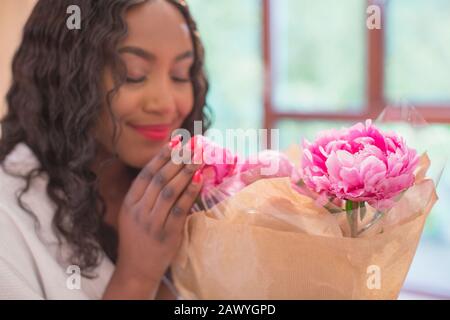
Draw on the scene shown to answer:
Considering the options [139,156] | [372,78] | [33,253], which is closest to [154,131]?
[139,156]

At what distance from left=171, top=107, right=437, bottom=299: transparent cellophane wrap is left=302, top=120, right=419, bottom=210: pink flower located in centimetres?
3

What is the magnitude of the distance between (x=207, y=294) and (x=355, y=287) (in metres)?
0.16

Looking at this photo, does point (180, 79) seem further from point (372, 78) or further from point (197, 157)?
point (372, 78)

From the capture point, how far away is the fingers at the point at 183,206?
0.61 metres

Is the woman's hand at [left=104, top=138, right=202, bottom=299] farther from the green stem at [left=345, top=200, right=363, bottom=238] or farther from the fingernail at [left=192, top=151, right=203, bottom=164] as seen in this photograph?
the green stem at [left=345, top=200, right=363, bottom=238]

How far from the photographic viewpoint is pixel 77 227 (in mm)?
677

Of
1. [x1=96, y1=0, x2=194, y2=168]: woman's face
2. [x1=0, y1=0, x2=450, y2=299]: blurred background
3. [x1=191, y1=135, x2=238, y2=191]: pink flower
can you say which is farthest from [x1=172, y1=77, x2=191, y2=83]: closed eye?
[x1=0, y1=0, x2=450, y2=299]: blurred background

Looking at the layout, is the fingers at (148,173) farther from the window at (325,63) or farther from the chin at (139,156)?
the window at (325,63)

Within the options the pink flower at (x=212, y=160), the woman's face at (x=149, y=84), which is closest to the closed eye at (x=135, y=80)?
the woman's face at (x=149, y=84)

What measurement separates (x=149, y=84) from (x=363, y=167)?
0.89 feet

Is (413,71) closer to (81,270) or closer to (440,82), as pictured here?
(440,82)

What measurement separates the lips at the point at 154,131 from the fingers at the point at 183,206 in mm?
103

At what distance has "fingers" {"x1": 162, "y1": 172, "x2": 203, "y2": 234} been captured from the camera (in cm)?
61

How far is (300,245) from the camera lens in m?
0.57
